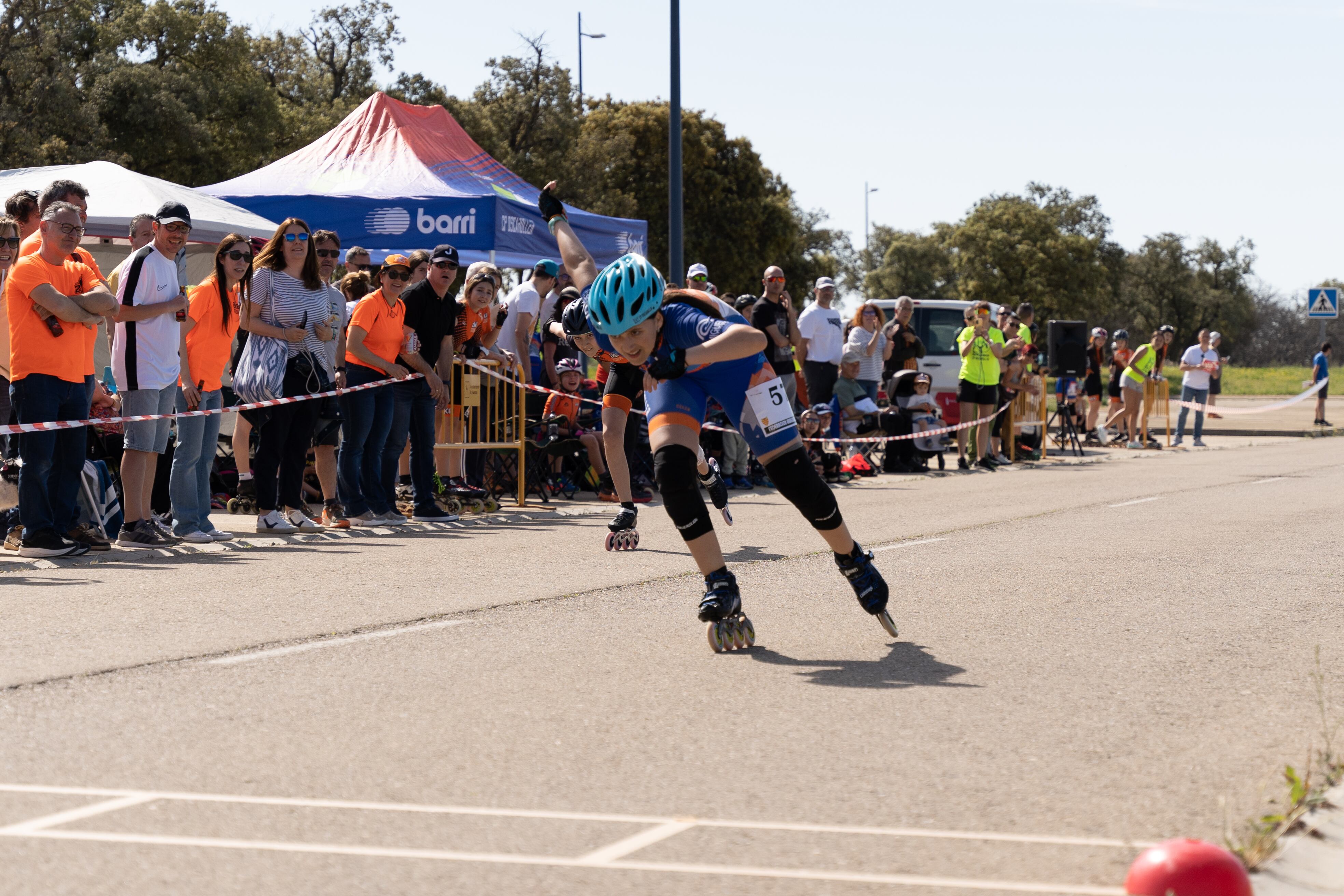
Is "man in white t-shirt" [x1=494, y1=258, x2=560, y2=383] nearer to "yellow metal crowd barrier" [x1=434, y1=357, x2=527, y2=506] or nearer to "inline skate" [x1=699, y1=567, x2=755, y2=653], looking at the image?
"yellow metal crowd barrier" [x1=434, y1=357, x2=527, y2=506]

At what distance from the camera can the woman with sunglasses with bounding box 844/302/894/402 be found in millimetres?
19312

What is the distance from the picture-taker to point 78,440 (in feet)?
32.7

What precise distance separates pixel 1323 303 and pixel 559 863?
111 feet

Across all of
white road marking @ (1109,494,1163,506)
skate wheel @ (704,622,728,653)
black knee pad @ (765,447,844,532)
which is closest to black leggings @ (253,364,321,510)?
black knee pad @ (765,447,844,532)

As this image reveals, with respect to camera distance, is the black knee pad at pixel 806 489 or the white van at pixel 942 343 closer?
the black knee pad at pixel 806 489

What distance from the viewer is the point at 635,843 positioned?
3932mm

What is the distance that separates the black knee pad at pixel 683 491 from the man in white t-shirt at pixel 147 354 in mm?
Answer: 4854

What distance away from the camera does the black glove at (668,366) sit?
20.8 ft

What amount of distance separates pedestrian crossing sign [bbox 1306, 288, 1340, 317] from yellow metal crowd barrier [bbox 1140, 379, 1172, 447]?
6.68 m

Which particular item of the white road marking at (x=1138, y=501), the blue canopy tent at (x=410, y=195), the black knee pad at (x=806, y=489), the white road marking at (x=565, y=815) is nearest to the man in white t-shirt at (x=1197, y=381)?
the blue canopy tent at (x=410, y=195)

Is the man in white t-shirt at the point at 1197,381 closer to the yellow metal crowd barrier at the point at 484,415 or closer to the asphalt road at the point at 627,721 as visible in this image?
the yellow metal crowd barrier at the point at 484,415

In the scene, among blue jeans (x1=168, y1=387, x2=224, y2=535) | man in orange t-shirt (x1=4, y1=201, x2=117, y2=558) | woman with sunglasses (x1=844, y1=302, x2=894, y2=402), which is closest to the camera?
man in orange t-shirt (x1=4, y1=201, x2=117, y2=558)

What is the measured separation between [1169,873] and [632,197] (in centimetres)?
5044

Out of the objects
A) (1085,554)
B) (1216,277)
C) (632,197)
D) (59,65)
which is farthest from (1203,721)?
(1216,277)
